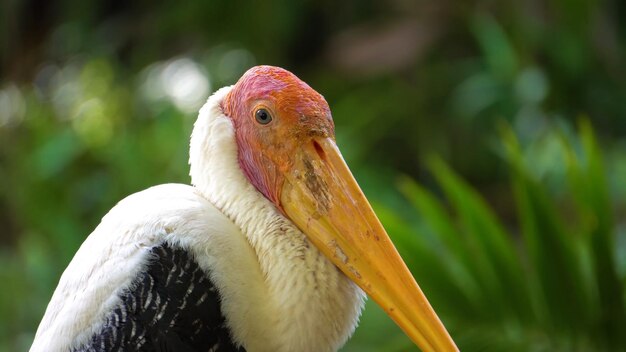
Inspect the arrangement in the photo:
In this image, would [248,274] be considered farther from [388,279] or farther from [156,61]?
[156,61]

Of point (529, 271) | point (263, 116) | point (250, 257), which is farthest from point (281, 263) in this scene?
point (529, 271)

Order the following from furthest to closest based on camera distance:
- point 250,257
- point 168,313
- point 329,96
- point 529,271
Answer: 1. point 329,96
2. point 529,271
3. point 250,257
4. point 168,313

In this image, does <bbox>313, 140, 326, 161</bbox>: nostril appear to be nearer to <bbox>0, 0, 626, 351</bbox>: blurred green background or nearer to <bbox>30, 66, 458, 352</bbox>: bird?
<bbox>30, 66, 458, 352</bbox>: bird

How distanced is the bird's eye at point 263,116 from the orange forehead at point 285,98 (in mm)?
17

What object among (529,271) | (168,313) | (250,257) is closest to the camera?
(168,313)

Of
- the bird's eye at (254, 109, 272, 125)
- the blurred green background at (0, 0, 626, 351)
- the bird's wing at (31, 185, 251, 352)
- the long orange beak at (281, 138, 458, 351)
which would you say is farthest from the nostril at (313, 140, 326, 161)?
the blurred green background at (0, 0, 626, 351)

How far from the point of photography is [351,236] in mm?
1940

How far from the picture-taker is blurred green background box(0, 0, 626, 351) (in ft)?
15.8

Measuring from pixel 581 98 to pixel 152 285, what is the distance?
15.8ft

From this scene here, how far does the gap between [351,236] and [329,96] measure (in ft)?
14.9

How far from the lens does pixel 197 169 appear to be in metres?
2.08

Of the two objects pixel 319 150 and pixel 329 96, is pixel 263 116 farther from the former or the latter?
pixel 329 96

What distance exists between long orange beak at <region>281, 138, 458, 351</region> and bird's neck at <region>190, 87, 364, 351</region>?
39 millimetres

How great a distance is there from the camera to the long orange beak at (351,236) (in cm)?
187
